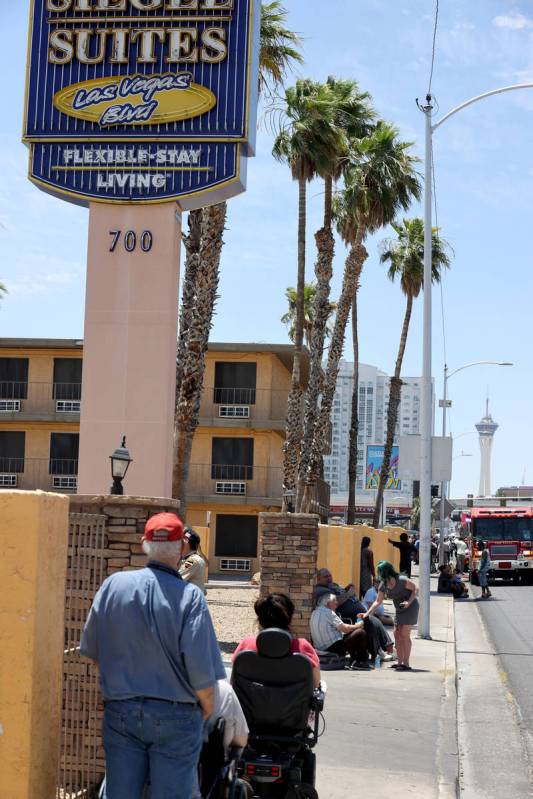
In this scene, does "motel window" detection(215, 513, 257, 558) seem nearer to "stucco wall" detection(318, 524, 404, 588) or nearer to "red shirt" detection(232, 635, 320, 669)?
"stucco wall" detection(318, 524, 404, 588)

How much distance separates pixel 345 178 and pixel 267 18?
12007 millimetres

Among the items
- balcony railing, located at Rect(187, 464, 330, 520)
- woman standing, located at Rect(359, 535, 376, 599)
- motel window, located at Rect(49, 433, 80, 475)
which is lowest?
woman standing, located at Rect(359, 535, 376, 599)

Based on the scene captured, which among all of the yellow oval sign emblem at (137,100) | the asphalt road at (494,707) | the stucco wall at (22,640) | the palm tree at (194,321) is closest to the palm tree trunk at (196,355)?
the palm tree at (194,321)

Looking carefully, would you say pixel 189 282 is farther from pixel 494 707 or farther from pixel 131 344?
pixel 494 707

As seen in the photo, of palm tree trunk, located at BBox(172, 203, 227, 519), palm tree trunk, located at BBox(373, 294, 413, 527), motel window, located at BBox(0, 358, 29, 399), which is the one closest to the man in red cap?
palm tree trunk, located at BBox(172, 203, 227, 519)

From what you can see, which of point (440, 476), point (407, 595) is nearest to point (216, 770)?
point (407, 595)

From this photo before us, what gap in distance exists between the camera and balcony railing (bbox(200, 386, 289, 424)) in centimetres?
4591

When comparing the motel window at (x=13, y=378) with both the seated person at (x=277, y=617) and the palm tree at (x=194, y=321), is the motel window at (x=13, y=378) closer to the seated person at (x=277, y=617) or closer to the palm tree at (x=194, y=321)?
the palm tree at (x=194, y=321)

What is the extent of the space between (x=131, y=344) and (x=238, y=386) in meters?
30.0

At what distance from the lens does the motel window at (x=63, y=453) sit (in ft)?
151

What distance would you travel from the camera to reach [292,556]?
15805 mm

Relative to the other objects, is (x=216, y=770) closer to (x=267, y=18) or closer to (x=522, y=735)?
(x=522, y=735)

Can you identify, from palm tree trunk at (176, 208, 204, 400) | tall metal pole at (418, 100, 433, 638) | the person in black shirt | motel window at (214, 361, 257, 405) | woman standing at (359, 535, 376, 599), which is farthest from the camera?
motel window at (214, 361, 257, 405)

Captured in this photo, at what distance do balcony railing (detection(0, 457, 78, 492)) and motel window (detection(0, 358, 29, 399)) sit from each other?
109 inches
